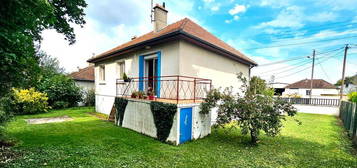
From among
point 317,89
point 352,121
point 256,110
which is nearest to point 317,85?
point 317,89

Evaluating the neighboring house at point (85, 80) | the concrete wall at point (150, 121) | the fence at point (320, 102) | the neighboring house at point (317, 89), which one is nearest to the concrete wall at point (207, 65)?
the concrete wall at point (150, 121)

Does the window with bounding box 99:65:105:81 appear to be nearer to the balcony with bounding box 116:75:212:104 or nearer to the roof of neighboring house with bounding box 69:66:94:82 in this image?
the balcony with bounding box 116:75:212:104

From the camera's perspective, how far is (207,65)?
25.1 ft

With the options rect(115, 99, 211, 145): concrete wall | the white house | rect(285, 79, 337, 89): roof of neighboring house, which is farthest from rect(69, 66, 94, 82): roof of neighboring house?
rect(285, 79, 337, 89): roof of neighboring house

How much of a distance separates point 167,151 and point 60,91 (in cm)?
1304

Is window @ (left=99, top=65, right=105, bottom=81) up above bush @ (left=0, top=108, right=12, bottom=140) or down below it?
above

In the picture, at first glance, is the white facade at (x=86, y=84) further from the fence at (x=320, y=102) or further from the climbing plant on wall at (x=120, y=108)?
the fence at (x=320, y=102)

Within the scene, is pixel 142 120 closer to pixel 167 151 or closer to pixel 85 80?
pixel 167 151

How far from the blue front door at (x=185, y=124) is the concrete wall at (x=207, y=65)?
1.82 m

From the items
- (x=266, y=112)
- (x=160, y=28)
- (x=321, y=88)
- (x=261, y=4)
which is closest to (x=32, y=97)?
(x=160, y=28)

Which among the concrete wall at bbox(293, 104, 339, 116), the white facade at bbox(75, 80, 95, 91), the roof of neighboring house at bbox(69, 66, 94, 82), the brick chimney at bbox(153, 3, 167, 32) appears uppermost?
the brick chimney at bbox(153, 3, 167, 32)

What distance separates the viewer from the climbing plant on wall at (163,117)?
5.09 meters

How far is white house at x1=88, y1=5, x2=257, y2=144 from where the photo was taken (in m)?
5.76

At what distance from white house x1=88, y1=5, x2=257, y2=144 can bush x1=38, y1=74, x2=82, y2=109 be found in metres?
6.02
